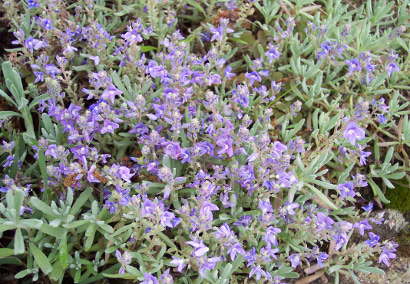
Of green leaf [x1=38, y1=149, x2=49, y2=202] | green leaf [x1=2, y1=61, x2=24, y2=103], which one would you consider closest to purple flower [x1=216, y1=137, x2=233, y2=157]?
green leaf [x1=38, y1=149, x2=49, y2=202]

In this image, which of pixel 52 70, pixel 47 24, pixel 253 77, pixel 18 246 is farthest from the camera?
pixel 253 77

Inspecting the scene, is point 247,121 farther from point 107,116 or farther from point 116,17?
point 116,17

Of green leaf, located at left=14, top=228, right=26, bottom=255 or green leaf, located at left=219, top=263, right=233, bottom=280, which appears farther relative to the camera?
green leaf, located at left=219, top=263, right=233, bottom=280

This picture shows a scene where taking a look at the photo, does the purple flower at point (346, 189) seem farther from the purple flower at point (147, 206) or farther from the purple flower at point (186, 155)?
the purple flower at point (147, 206)

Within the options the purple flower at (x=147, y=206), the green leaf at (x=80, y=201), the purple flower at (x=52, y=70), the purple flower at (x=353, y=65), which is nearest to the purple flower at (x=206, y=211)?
the purple flower at (x=147, y=206)

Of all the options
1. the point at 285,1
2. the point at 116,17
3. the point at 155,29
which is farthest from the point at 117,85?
the point at 285,1

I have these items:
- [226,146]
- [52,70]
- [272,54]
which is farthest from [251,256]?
Answer: [52,70]

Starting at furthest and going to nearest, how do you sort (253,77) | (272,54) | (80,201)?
(272,54), (253,77), (80,201)

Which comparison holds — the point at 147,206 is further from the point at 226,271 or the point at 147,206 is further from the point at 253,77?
the point at 253,77

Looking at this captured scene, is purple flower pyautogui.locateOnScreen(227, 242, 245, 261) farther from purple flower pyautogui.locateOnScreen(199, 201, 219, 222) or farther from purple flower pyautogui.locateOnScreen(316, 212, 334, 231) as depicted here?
purple flower pyautogui.locateOnScreen(316, 212, 334, 231)
